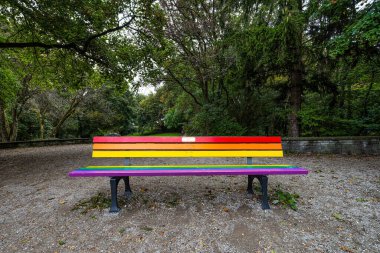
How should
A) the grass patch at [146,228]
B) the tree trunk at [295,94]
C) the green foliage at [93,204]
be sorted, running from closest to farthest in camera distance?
the grass patch at [146,228] < the green foliage at [93,204] < the tree trunk at [295,94]

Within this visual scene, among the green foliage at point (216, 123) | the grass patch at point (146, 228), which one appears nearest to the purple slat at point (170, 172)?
the grass patch at point (146, 228)

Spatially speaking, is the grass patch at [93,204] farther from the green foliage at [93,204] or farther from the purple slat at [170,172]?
the purple slat at [170,172]

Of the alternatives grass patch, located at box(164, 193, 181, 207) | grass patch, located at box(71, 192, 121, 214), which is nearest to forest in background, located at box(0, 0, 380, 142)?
grass patch, located at box(71, 192, 121, 214)

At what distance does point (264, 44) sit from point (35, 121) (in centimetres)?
2189

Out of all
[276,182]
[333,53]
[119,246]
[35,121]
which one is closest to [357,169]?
[276,182]

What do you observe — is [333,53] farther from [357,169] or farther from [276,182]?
[276,182]

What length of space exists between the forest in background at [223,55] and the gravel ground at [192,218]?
4127 mm

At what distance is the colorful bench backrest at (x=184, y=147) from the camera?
3170mm

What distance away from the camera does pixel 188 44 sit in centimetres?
881

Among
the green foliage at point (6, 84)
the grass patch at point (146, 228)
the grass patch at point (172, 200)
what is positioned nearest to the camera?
the grass patch at point (146, 228)

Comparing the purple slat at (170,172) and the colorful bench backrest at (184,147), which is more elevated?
the colorful bench backrest at (184,147)

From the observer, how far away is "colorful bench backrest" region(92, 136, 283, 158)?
3.17m

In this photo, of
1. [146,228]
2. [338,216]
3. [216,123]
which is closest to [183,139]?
[146,228]

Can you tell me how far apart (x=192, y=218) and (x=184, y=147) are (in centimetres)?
113
